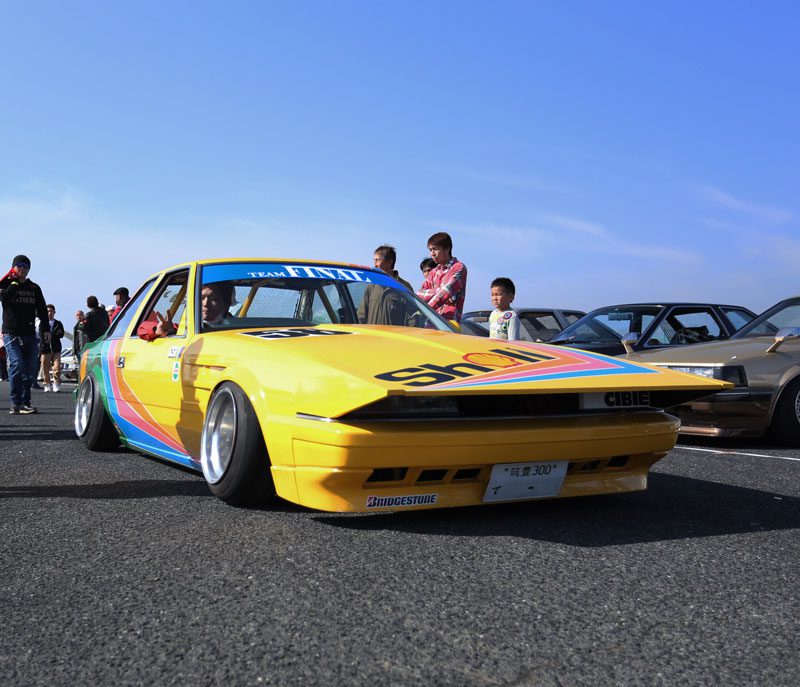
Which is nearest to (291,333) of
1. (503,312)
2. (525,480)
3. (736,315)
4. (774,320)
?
(525,480)

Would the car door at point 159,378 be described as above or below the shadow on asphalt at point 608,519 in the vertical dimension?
above

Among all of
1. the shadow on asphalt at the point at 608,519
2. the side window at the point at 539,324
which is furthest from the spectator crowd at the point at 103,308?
the side window at the point at 539,324

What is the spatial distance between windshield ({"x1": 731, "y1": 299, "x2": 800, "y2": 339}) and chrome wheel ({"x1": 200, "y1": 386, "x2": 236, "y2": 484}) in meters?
5.25

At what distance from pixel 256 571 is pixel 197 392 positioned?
4.83 ft

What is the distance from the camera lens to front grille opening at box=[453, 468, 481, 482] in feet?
10.1

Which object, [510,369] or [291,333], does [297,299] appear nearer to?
[291,333]

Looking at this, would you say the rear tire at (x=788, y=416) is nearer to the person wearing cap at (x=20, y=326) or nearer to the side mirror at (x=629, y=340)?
the side mirror at (x=629, y=340)

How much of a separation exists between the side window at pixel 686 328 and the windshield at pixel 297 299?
14.5ft

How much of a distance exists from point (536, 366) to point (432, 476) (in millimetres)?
630

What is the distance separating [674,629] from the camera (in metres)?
2.10

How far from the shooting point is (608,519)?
3346 millimetres

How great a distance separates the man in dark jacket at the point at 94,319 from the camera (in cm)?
1283

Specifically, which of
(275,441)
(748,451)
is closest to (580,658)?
(275,441)

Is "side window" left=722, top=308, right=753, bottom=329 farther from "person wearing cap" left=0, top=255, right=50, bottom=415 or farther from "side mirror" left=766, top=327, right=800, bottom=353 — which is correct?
"person wearing cap" left=0, top=255, right=50, bottom=415
